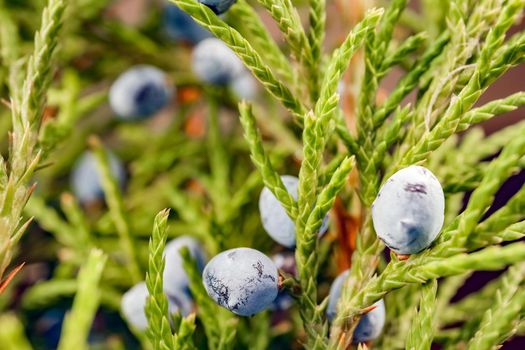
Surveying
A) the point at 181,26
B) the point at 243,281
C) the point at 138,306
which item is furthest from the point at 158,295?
the point at 181,26

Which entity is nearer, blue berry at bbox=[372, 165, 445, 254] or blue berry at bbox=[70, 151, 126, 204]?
blue berry at bbox=[372, 165, 445, 254]

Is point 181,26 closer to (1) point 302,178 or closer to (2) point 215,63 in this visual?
(2) point 215,63

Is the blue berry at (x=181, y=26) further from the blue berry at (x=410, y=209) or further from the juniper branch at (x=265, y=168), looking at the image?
the blue berry at (x=410, y=209)

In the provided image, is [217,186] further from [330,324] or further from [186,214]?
[330,324]

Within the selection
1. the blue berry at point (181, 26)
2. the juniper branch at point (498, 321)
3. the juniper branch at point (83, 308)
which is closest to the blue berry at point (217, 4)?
the juniper branch at point (83, 308)

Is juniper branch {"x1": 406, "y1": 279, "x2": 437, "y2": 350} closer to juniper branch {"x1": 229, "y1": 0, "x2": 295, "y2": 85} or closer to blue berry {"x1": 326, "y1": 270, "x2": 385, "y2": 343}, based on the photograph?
blue berry {"x1": 326, "y1": 270, "x2": 385, "y2": 343}

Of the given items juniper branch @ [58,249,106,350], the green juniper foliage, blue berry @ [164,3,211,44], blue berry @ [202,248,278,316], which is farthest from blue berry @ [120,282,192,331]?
blue berry @ [164,3,211,44]

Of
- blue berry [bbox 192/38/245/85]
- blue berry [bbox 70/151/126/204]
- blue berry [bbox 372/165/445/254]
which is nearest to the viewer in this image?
blue berry [bbox 372/165/445/254]
